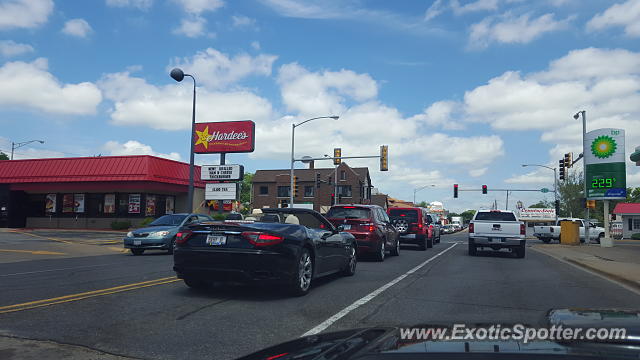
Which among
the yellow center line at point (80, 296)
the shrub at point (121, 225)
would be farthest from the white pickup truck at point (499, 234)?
the shrub at point (121, 225)

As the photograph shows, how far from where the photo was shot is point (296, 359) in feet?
7.51

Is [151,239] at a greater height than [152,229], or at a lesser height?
lesser

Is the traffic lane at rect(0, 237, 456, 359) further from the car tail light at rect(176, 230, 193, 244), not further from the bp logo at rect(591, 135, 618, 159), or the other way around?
the bp logo at rect(591, 135, 618, 159)

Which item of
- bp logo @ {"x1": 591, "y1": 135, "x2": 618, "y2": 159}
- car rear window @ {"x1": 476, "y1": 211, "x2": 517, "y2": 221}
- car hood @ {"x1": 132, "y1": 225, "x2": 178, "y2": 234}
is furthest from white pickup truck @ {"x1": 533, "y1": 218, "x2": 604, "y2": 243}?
car hood @ {"x1": 132, "y1": 225, "x2": 178, "y2": 234}

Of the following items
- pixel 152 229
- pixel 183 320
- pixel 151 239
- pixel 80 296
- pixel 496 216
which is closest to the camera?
pixel 183 320

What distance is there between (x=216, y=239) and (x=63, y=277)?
442 cm

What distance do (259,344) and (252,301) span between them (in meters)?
2.41

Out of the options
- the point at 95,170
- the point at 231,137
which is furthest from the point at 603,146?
the point at 95,170

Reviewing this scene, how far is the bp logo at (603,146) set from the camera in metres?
28.2

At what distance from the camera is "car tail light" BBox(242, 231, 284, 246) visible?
7324 mm

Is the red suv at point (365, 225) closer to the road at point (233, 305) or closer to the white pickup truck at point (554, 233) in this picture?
the road at point (233, 305)

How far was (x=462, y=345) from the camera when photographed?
2172mm

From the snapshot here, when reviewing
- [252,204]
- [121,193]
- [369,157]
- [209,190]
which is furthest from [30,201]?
[252,204]

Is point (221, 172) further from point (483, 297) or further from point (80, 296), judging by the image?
point (483, 297)
